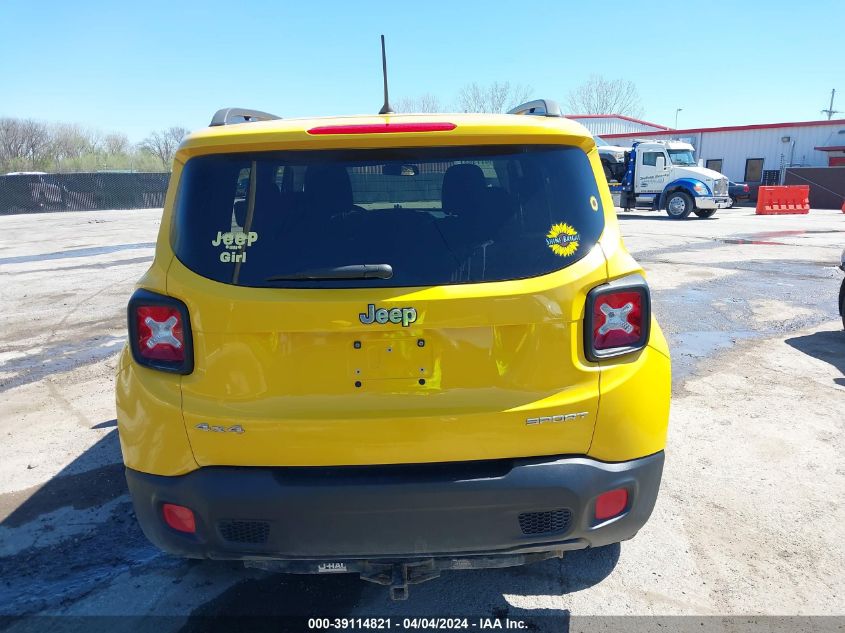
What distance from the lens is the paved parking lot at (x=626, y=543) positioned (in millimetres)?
2715

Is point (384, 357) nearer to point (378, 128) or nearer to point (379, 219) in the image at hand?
point (379, 219)

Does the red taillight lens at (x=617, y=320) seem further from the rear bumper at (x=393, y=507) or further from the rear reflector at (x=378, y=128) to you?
the rear reflector at (x=378, y=128)

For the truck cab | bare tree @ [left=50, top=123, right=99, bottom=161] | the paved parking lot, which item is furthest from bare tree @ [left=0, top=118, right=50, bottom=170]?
the paved parking lot

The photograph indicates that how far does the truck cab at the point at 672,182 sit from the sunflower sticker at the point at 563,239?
22484 mm

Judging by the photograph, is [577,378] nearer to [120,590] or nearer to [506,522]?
[506,522]

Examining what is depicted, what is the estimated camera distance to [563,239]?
220 cm

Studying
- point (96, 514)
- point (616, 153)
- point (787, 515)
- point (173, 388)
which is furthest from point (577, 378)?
point (616, 153)

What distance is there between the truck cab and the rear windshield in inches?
885

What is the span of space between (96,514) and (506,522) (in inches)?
98.6

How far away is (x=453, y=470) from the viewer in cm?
212

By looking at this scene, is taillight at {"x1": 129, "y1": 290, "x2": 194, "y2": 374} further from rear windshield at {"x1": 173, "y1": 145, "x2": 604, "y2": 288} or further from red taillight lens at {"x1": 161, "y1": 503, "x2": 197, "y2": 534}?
red taillight lens at {"x1": 161, "y1": 503, "x2": 197, "y2": 534}

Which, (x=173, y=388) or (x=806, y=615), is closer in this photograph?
(x=173, y=388)

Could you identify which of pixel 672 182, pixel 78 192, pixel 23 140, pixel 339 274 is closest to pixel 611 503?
pixel 339 274

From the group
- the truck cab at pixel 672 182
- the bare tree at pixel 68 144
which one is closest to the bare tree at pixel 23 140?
the bare tree at pixel 68 144
